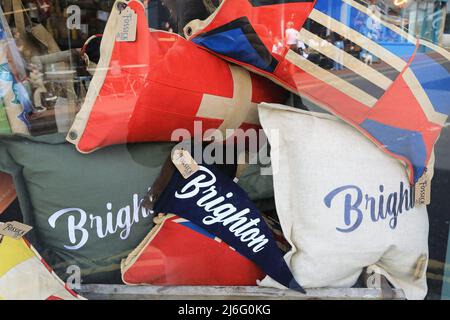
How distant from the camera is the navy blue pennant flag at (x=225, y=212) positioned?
1.11 m

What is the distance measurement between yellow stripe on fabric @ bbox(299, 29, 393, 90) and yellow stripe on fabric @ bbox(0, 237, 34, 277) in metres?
0.90

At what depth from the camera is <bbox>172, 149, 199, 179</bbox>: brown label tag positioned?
1.10 metres

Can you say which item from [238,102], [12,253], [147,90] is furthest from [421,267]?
[12,253]

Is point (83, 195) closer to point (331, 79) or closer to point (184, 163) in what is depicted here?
point (184, 163)

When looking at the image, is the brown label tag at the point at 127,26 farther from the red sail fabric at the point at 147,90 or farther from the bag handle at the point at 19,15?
the bag handle at the point at 19,15

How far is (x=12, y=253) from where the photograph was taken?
1.09m

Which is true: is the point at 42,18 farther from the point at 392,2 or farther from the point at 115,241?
the point at 392,2

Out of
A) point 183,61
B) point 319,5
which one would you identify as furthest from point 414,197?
point 183,61

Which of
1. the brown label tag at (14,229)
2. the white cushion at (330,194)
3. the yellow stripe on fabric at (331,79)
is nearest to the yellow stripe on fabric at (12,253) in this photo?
the brown label tag at (14,229)

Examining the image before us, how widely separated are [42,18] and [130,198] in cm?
58

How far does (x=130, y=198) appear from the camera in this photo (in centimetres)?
113

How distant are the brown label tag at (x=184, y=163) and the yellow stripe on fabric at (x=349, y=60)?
0.41m

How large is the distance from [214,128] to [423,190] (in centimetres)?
59

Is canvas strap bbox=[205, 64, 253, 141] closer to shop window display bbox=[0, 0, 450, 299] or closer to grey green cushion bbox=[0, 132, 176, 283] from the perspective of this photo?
shop window display bbox=[0, 0, 450, 299]
